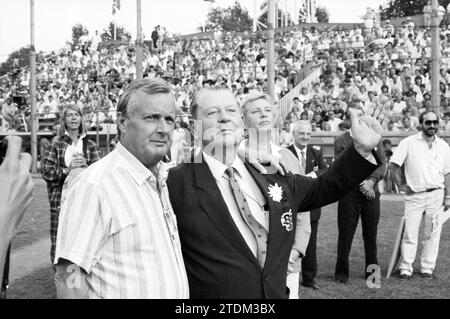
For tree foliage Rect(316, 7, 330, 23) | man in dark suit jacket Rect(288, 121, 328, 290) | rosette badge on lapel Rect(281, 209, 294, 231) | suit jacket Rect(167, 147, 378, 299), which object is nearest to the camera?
suit jacket Rect(167, 147, 378, 299)

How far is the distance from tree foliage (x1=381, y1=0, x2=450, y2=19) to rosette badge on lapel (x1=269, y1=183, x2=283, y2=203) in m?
44.9

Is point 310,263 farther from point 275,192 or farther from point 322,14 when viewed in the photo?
point 322,14

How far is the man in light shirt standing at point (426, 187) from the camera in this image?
7562 mm

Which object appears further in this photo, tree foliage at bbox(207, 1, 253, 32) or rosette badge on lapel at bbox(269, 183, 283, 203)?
tree foliage at bbox(207, 1, 253, 32)

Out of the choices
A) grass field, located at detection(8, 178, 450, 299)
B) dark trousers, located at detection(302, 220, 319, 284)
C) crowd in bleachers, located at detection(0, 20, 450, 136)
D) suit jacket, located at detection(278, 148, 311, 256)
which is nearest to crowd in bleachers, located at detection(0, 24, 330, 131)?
crowd in bleachers, located at detection(0, 20, 450, 136)

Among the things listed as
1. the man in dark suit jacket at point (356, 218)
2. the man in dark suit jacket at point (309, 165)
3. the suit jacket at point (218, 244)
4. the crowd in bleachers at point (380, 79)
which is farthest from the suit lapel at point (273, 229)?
the crowd in bleachers at point (380, 79)

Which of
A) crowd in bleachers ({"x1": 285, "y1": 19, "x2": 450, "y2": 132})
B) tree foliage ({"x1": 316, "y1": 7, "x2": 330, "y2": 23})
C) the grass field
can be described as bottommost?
the grass field

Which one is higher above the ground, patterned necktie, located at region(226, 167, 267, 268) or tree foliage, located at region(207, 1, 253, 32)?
tree foliage, located at region(207, 1, 253, 32)

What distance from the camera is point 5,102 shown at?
29484 mm

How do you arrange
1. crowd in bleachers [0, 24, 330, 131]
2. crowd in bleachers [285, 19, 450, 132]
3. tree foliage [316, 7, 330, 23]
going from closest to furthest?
1. crowd in bleachers [285, 19, 450, 132]
2. crowd in bleachers [0, 24, 330, 131]
3. tree foliage [316, 7, 330, 23]

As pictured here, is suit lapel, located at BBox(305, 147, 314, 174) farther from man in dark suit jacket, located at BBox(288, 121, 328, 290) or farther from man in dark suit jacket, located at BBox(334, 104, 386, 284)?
man in dark suit jacket, located at BBox(334, 104, 386, 284)

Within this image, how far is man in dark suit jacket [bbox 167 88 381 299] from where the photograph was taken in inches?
107

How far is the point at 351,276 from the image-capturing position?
7.39 meters

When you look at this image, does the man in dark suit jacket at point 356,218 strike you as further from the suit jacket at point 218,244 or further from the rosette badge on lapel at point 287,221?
the suit jacket at point 218,244
